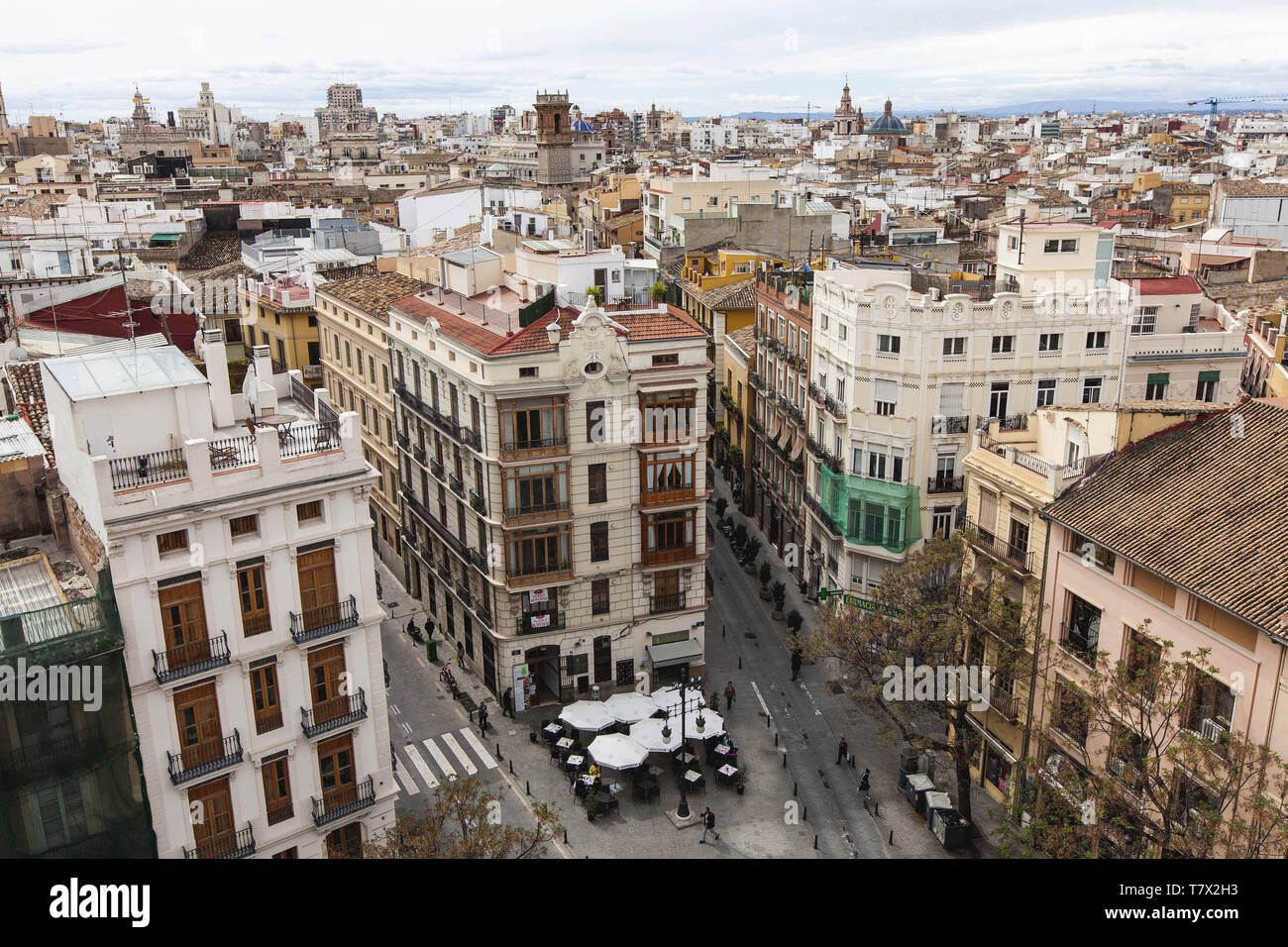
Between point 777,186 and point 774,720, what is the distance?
2820 inches

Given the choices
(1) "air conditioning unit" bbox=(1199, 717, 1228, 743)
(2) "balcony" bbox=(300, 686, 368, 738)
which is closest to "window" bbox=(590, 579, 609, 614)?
(2) "balcony" bbox=(300, 686, 368, 738)

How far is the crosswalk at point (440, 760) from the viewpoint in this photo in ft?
138

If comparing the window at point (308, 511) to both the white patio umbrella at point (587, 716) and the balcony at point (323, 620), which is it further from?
the white patio umbrella at point (587, 716)

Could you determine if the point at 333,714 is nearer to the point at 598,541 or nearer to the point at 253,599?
the point at 253,599

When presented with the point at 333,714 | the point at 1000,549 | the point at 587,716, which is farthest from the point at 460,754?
the point at 1000,549

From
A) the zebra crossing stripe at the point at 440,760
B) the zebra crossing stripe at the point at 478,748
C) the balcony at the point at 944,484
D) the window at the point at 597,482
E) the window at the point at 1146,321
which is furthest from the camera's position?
the window at the point at 1146,321

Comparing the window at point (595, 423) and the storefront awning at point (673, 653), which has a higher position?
the window at point (595, 423)

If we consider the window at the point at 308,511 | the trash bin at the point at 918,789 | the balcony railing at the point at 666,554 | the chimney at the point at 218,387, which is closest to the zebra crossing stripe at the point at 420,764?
the balcony railing at the point at 666,554

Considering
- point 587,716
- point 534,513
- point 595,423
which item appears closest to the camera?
point 587,716

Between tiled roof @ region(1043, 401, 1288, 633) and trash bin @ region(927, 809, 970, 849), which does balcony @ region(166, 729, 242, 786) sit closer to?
trash bin @ region(927, 809, 970, 849)

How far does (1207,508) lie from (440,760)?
29.7 meters

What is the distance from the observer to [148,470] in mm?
28484

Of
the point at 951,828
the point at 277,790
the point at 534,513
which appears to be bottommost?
the point at 951,828
